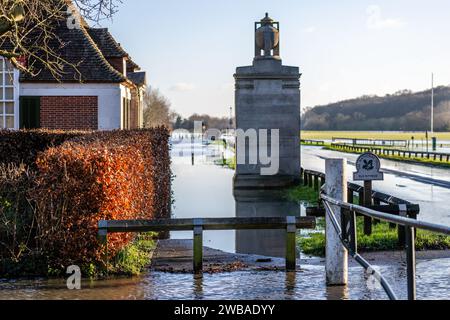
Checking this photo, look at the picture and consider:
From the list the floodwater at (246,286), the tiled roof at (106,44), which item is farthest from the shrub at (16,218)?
the tiled roof at (106,44)

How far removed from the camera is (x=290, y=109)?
105ft

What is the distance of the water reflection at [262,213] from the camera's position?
14555 millimetres

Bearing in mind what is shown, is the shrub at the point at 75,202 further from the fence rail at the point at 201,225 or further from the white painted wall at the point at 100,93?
the white painted wall at the point at 100,93

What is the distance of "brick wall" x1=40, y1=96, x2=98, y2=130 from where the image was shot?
2836 centimetres

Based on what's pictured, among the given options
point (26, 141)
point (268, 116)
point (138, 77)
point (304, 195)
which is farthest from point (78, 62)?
point (138, 77)

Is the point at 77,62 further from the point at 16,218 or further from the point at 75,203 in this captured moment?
the point at 75,203

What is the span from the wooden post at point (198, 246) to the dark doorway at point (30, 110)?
1933 cm

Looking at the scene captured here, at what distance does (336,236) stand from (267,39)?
945 inches

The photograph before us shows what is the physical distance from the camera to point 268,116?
104ft

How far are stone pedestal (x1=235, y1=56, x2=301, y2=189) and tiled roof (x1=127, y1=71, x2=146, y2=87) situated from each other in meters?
10.5
